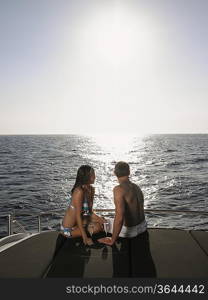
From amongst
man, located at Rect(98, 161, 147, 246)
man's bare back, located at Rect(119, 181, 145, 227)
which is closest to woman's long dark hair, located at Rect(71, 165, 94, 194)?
man, located at Rect(98, 161, 147, 246)

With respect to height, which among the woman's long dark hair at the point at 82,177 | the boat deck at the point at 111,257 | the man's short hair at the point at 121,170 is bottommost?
the boat deck at the point at 111,257

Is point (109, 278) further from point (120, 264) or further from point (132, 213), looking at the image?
point (132, 213)

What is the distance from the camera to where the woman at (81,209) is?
4.22 meters

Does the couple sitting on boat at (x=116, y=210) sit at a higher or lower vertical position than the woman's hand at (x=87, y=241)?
higher

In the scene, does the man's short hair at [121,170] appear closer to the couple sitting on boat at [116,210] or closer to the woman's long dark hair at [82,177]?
the couple sitting on boat at [116,210]

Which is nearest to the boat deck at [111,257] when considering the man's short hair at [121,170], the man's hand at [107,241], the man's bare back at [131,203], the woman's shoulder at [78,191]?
the man's hand at [107,241]

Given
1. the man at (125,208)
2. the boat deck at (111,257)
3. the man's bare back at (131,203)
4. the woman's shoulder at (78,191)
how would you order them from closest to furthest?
the boat deck at (111,257) < the man at (125,208) < the man's bare back at (131,203) < the woman's shoulder at (78,191)

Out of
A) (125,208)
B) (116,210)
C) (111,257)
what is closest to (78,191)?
(116,210)

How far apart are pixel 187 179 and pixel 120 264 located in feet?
118

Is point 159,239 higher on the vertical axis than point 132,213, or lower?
lower

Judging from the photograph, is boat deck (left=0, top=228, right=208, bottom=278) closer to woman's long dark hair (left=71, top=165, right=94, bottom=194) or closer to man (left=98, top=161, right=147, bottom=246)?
man (left=98, top=161, right=147, bottom=246)

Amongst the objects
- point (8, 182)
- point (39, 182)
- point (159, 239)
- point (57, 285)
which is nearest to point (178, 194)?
point (39, 182)

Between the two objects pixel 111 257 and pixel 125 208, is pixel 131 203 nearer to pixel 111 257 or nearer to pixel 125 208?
pixel 125 208

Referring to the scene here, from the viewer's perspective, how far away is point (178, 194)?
2886 cm
